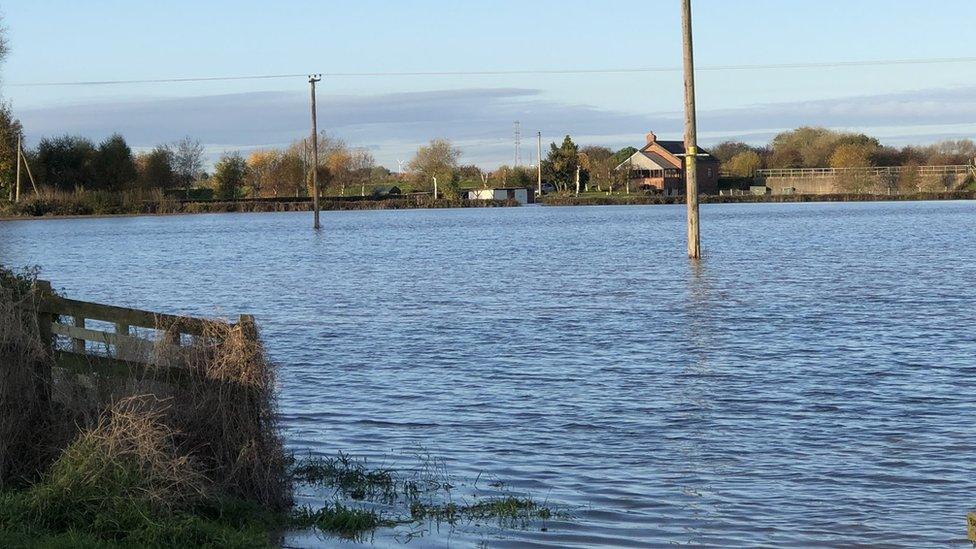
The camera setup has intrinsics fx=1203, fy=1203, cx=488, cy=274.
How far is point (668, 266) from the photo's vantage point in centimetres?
3881

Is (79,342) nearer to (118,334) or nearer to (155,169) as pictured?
(118,334)

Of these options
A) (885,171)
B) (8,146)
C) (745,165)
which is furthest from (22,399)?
(745,165)

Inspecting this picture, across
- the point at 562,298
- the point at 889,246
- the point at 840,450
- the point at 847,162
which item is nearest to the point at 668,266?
the point at 562,298

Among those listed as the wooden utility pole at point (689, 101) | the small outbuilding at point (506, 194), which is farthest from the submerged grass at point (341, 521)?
the small outbuilding at point (506, 194)

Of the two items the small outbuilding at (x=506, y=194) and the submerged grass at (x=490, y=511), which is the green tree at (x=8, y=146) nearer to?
the small outbuilding at (x=506, y=194)

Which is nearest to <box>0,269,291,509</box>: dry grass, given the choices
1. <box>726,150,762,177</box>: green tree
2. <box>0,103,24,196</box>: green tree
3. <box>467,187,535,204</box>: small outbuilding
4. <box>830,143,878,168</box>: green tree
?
<box>0,103,24,196</box>: green tree

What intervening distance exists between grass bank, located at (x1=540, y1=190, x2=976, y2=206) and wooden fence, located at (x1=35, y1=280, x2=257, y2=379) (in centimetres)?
13117

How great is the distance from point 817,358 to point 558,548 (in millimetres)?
10135

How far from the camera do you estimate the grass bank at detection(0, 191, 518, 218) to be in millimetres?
108375

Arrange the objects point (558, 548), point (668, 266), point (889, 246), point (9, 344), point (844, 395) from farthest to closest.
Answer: point (889, 246), point (668, 266), point (844, 395), point (9, 344), point (558, 548)

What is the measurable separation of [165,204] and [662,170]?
212 ft

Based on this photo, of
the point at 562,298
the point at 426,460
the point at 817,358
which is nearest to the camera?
the point at 426,460

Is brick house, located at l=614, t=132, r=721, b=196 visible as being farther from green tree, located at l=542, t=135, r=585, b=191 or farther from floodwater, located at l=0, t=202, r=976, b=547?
floodwater, located at l=0, t=202, r=976, b=547

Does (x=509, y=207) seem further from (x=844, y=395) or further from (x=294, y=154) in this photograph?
(x=844, y=395)
